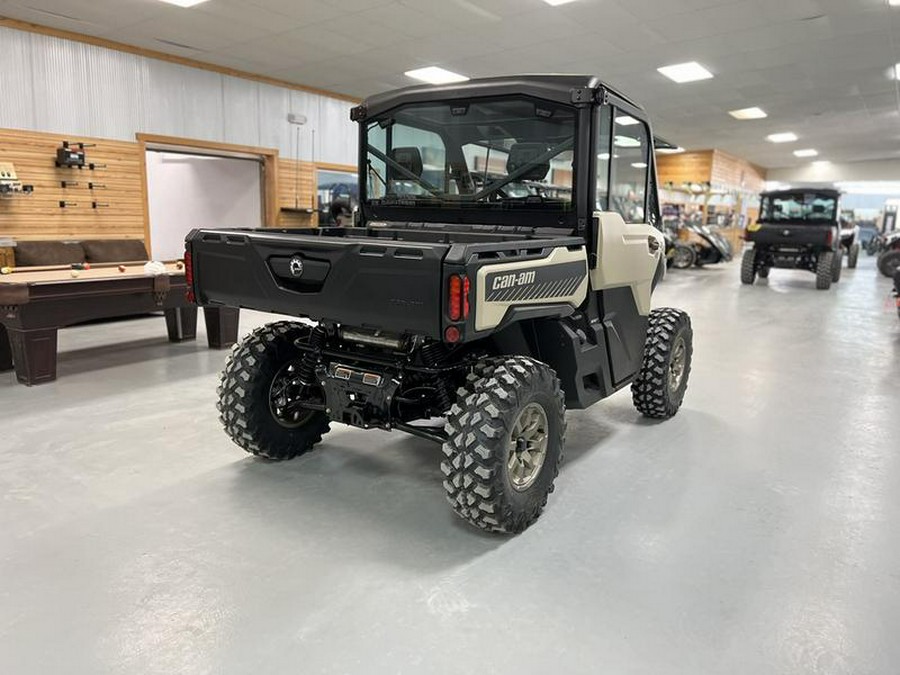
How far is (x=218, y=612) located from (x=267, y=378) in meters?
1.31

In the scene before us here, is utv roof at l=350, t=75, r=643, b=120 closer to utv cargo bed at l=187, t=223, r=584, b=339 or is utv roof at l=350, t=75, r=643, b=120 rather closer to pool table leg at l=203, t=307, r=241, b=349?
utv cargo bed at l=187, t=223, r=584, b=339

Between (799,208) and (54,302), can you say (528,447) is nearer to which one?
(54,302)

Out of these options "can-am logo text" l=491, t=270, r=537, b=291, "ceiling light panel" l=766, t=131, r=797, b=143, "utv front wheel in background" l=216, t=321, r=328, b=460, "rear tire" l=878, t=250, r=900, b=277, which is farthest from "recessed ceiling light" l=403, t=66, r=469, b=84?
"ceiling light panel" l=766, t=131, r=797, b=143

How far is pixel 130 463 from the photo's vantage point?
10.6ft

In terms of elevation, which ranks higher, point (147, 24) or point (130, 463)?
point (147, 24)

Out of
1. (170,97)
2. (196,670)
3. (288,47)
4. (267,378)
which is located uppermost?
(288,47)

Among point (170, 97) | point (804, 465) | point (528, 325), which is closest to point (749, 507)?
point (804, 465)

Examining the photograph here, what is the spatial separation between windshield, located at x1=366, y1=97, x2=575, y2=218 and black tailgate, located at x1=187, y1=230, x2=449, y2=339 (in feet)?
2.94

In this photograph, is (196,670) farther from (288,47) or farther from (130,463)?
(288,47)

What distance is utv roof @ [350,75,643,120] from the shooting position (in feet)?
9.35

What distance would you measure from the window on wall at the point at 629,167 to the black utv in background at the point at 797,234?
30.0ft

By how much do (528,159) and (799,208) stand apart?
10567 millimetres

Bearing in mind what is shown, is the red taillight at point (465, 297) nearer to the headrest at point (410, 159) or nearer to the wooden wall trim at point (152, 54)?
the headrest at point (410, 159)

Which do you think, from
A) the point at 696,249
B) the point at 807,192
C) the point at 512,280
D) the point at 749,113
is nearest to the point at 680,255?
the point at 696,249
